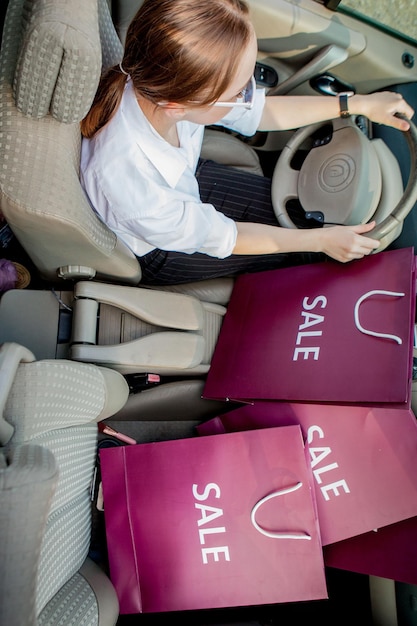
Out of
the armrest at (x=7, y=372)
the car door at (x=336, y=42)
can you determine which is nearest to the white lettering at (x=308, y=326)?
the armrest at (x=7, y=372)

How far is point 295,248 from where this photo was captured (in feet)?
3.93

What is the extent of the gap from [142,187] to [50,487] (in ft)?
1.73

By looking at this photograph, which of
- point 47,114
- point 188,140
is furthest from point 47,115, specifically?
point 188,140

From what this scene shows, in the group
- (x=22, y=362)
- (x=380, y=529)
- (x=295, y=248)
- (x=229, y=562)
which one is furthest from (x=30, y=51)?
(x=380, y=529)

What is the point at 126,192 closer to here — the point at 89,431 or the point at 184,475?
the point at 89,431

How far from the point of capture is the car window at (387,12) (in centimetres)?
144

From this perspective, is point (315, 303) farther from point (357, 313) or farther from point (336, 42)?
point (336, 42)

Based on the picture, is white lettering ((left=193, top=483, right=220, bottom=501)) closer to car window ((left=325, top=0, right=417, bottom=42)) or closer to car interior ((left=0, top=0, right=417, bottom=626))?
car interior ((left=0, top=0, right=417, bottom=626))

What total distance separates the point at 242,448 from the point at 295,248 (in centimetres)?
47

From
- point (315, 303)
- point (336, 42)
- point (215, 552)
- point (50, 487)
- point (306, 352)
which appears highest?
point (336, 42)

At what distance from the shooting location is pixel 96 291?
114 cm

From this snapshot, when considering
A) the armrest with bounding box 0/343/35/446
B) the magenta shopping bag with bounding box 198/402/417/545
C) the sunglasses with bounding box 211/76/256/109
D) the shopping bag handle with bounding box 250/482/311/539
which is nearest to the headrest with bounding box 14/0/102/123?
the sunglasses with bounding box 211/76/256/109

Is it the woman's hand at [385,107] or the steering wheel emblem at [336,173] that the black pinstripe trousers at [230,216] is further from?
the woman's hand at [385,107]

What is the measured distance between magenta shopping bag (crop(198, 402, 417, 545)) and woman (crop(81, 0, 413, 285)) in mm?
361
